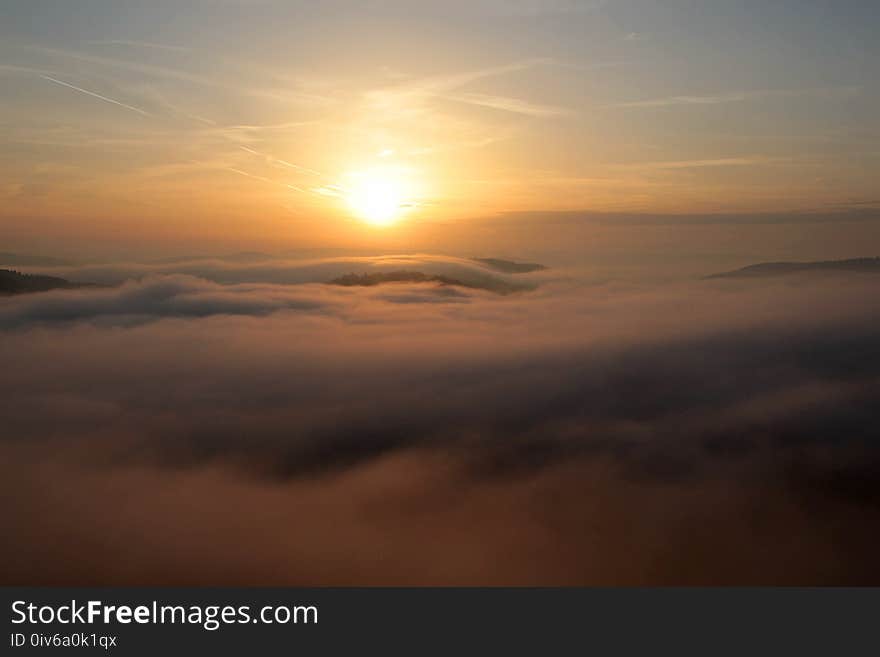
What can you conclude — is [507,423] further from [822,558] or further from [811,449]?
[822,558]

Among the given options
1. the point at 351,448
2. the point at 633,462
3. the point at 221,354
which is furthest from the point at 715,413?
the point at 221,354

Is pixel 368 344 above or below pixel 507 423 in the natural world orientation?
above

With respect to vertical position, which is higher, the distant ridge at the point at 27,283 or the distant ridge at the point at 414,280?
the distant ridge at the point at 27,283

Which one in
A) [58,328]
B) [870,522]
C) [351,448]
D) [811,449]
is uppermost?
[58,328]

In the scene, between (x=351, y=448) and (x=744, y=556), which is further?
(x=351, y=448)

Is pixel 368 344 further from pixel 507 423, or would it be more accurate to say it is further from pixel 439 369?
pixel 507 423

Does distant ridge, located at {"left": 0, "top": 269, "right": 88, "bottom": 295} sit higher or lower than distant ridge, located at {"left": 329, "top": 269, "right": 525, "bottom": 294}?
higher

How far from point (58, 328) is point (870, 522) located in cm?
9906

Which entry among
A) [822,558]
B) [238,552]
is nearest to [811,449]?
[822,558]

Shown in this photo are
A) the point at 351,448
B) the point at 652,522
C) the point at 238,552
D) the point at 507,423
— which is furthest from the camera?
the point at 507,423

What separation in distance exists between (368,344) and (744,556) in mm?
59302

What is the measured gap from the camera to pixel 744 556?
116ft

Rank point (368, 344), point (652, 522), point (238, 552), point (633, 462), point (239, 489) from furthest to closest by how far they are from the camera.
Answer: point (368, 344), point (633, 462), point (239, 489), point (652, 522), point (238, 552)

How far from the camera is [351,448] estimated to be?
60.1 meters
